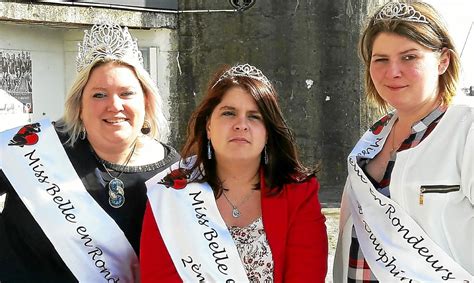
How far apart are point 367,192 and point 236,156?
451mm

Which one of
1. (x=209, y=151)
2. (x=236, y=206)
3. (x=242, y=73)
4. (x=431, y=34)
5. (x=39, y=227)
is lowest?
(x=39, y=227)

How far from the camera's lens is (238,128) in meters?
2.26

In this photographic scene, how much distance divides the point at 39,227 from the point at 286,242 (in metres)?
0.86

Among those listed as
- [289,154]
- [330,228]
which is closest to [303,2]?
[330,228]

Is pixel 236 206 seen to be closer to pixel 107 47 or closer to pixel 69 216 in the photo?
pixel 69 216

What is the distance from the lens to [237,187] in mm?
2367

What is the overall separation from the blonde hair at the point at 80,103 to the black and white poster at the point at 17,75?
335 centimetres

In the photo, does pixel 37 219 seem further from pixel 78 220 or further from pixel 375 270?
pixel 375 270

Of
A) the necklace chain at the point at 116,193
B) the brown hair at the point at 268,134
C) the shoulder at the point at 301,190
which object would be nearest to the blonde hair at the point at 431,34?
the brown hair at the point at 268,134

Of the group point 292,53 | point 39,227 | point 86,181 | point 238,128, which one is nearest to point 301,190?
point 238,128

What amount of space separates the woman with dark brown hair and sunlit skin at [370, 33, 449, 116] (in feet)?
1.26

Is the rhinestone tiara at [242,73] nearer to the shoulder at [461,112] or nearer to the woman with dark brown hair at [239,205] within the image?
the woman with dark brown hair at [239,205]

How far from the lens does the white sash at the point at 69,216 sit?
2.41m

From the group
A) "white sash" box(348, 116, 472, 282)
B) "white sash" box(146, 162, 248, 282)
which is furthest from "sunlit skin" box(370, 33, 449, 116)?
"white sash" box(146, 162, 248, 282)
